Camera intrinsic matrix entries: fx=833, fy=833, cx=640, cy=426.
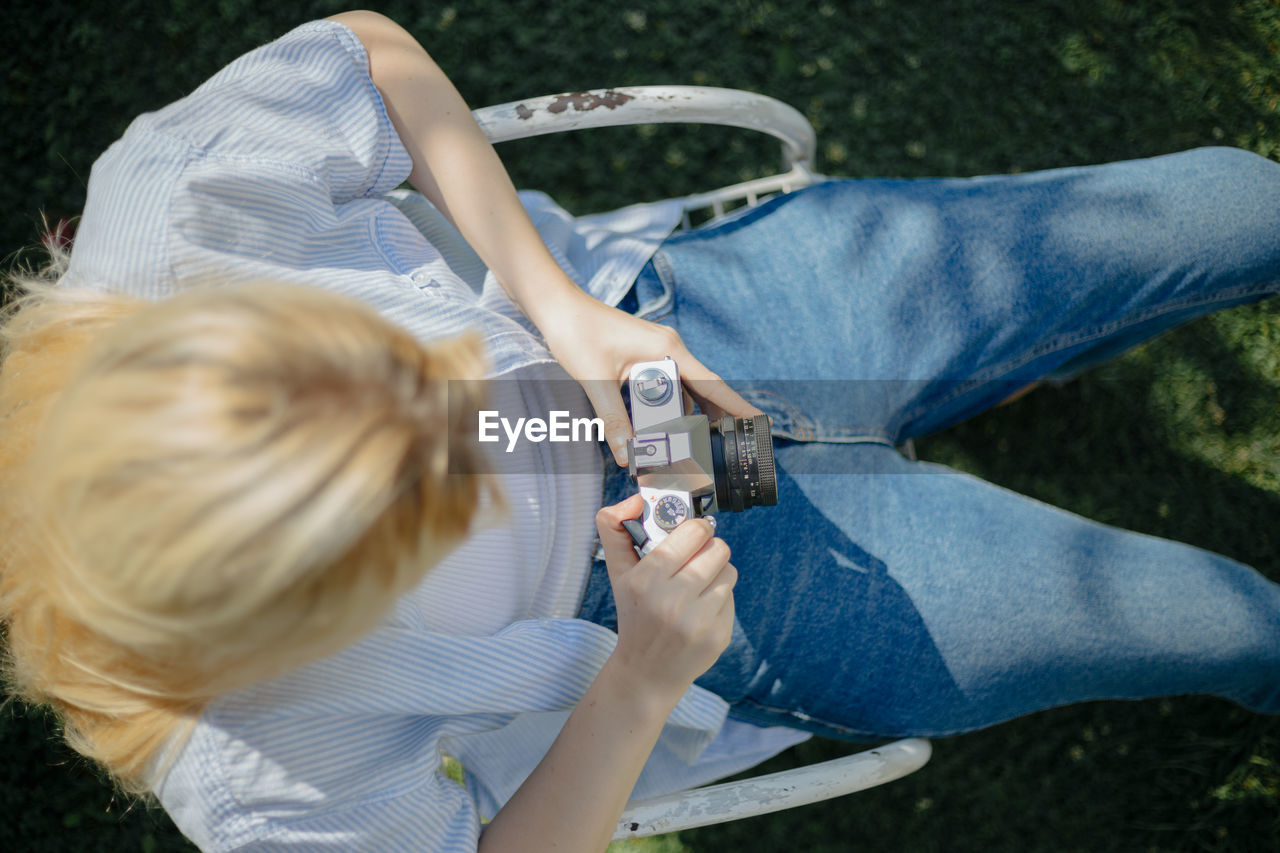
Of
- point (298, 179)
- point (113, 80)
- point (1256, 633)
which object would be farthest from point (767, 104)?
point (113, 80)

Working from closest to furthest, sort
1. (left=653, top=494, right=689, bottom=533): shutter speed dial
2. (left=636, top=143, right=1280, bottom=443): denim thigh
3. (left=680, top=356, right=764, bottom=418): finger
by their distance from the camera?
(left=653, top=494, right=689, bottom=533): shutter speed dial, (left=680, top=356, right=764, bottom=418): finger, (left=636, top=143, right=1280, bottom=443): denim thigh

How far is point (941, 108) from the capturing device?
6.44ft

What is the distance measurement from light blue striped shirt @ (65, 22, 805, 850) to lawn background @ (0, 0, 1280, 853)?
901mm

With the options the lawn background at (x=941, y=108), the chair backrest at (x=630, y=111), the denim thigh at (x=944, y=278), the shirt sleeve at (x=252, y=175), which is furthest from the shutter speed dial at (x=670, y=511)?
the lawn background at (x=941, y=108)

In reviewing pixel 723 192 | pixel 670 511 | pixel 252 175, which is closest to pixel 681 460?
pixel 670 511

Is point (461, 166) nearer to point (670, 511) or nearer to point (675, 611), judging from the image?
point (670, 511)

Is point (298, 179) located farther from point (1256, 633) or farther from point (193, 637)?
point (1256, 633)

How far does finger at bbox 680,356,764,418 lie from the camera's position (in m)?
1.06

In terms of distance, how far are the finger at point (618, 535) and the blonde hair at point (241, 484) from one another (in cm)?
23

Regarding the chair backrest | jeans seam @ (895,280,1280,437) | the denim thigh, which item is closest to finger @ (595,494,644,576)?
the denim thigh

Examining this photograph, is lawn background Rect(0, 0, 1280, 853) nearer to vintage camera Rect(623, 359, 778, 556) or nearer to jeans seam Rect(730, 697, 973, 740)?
jeans seam Rect(730, 697, 973, 740)

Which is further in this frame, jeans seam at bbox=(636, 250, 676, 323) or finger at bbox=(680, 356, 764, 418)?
jeans seam at bbox=(636, 250, 676, 323)

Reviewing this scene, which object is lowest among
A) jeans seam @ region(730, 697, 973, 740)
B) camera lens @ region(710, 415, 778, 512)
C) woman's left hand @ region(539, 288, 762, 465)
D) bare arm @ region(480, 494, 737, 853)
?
jeans seam @ region(730, 697, 973, 740)

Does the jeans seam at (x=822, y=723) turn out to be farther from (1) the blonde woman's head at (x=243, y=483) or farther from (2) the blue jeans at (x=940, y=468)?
(1) the blonde woman's head at (x=243, y=483)
